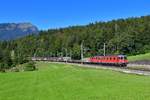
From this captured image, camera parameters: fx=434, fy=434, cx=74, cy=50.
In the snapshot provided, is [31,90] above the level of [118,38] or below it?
below

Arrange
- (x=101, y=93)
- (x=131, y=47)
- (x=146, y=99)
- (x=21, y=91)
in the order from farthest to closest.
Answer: (x=131, y=47), (x=21, y=91), (x=101, y=93), (x=146, y=99)

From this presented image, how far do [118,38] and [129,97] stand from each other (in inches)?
6495

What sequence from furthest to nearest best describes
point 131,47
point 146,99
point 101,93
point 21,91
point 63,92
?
1. point 131,47
2. point 21,91
3. point 63,92
4. point 101,93
5. point 146,99

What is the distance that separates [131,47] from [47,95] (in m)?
158

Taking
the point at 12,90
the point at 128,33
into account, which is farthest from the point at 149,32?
the point at 12,90

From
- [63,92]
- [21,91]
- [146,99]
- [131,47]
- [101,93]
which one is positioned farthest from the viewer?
[131,47]

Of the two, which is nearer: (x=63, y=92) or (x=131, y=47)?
(x=63, y=92)

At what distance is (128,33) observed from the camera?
191m

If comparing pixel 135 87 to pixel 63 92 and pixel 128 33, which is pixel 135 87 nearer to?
pixel 63 92

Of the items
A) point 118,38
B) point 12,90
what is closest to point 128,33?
point 118,38

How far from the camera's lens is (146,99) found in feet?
82.1

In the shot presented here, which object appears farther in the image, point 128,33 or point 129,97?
point 128,33

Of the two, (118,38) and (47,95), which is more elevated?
(118,38)

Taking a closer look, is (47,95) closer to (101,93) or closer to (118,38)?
(101,93)
